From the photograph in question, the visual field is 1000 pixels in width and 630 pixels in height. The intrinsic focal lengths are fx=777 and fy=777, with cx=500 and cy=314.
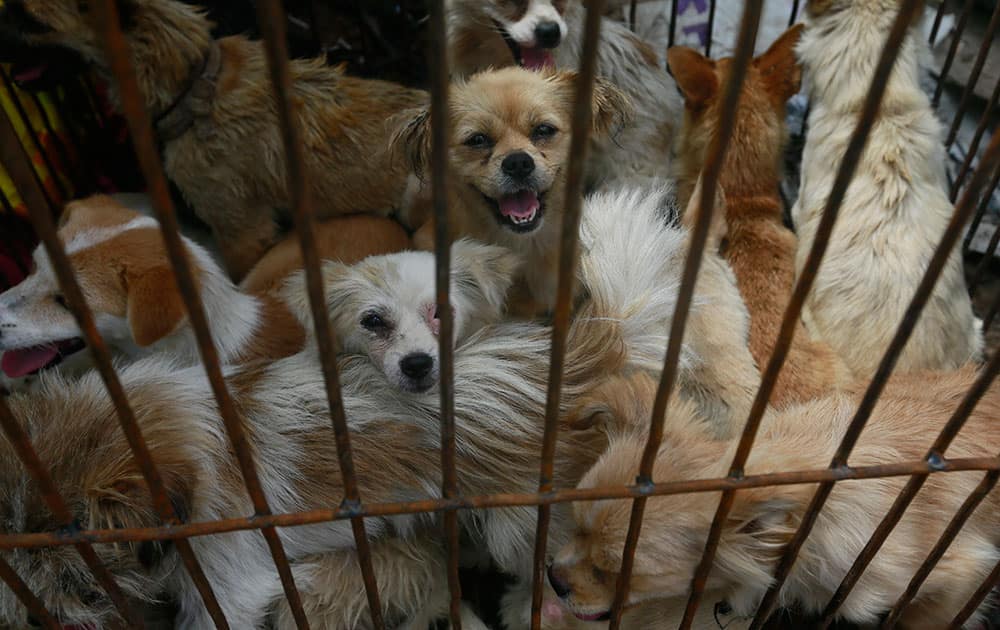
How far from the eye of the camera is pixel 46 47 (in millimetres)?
2268

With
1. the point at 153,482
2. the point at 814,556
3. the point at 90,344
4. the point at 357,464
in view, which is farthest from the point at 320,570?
the point at 814,556

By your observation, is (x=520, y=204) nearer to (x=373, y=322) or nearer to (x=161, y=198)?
(x=373, y=322)

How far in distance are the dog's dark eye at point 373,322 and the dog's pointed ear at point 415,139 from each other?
0.53 meters

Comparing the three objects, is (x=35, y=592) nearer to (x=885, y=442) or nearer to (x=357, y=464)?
(x=357, y=464)

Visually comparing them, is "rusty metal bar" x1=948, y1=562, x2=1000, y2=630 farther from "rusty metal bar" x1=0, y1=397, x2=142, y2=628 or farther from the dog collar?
the dog collar

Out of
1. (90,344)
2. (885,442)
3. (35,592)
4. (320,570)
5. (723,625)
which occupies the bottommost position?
(723,625)

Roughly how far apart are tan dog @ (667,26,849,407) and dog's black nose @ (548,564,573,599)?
40.7 inches

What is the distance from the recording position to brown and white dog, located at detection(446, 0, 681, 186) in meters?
2.73

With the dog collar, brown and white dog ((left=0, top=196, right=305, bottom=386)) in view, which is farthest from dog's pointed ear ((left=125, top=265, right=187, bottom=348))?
the dog collar

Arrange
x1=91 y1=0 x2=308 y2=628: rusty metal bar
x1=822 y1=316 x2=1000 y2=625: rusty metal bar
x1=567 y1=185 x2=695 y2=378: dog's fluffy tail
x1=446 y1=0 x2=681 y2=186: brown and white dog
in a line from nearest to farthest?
1. x1=91 y1=0 x2=308 y2=628: rusty metal bar
2. x1=822 y1=316 x2=1000 y2=625: rusty metal bar
3. x1=567 y1=185 x2=695 y2=378: dog's fluffy tail
4. x1=446 y1=0 x2=681 y2=186: brown and white dog

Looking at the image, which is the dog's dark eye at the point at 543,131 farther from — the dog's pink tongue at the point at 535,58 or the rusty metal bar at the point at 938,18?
the rusty metal bar at the point at 938,18

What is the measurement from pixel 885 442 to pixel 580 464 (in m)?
0.63

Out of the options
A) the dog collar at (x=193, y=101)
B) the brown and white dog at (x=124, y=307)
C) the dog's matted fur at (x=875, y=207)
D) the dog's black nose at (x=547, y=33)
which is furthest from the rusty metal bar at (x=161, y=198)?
the dog's black nose at (x=547, y=33)

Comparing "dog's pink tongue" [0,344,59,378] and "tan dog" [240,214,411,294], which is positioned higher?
"tan dog" [240,214,411,294]
